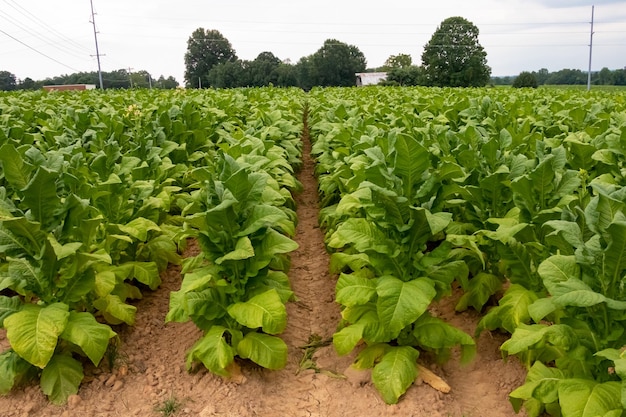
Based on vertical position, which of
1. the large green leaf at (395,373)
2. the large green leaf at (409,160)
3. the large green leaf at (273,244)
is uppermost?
the large green leaf at (409,160)

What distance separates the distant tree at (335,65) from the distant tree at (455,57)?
10449 mm

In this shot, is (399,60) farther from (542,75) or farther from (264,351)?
(264,351)

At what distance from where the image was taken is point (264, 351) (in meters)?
3.41

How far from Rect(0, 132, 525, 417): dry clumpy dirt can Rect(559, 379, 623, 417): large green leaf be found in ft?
2.24

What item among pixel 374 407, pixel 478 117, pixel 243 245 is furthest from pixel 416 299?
pixel 478 117

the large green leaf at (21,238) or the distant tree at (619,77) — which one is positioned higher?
the distant tree at (619,77)

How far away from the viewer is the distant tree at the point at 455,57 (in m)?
59.9

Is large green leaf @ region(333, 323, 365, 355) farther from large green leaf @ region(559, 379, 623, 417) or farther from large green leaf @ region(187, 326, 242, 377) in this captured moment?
large green leaf @ region(559, 379, 623, 417)

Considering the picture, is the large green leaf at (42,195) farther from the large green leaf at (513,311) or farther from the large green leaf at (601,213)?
the large green leaf at (601,213)

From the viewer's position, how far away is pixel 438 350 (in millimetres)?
3424

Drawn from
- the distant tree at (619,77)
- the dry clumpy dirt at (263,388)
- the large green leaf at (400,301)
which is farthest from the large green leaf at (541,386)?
the distant tree at (619,77)

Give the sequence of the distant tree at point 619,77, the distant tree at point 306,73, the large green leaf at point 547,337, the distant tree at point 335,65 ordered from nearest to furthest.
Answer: the large green leaf at point 547,337, the distant tree at point 619,77, the distant tree at point 306,73, the distant tree at point 335,65

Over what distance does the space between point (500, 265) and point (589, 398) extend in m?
1.56

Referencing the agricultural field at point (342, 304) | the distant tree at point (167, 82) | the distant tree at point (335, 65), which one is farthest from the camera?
the distant tree at point (167, 82)
